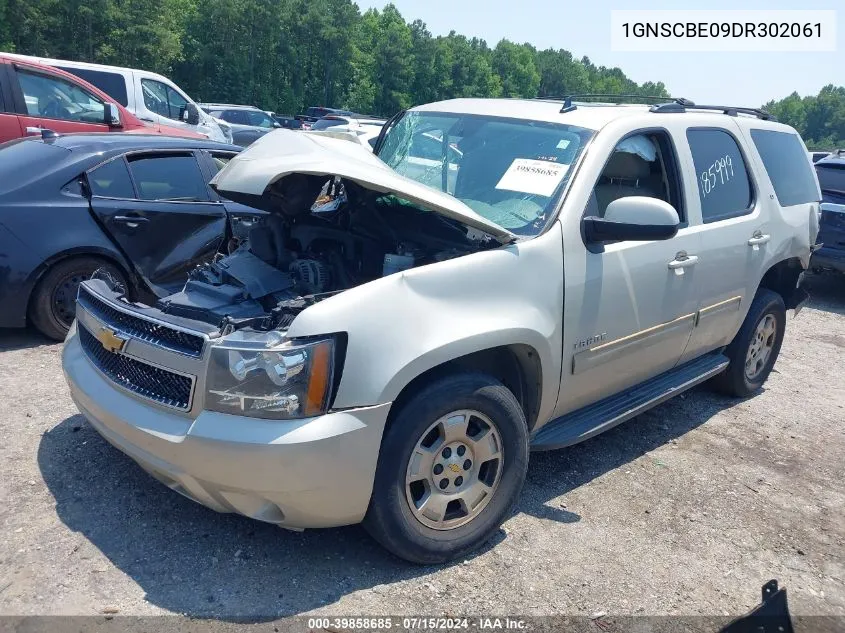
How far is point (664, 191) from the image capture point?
4.19 metres

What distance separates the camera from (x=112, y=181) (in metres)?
5.37

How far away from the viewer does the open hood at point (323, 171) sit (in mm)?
3062

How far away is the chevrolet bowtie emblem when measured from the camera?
120 inches

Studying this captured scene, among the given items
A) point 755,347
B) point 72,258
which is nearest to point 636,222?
point 755,347

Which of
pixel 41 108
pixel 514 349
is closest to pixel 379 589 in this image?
pixel 514 349

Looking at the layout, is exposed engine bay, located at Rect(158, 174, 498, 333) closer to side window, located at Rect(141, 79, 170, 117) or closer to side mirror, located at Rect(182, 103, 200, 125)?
side window, located at Rect(141, 79, 170, 117)

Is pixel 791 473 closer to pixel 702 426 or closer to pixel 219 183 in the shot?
pixel 702 426

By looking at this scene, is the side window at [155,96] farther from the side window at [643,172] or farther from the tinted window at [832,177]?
the tinted window at [832,177]

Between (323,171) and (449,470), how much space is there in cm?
138

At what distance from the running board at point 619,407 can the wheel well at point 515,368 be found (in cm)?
17

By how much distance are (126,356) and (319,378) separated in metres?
0.95

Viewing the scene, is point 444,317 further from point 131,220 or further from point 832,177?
point 832,177

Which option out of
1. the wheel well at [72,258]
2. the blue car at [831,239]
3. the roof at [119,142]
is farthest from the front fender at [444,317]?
the blue car at [831,239]

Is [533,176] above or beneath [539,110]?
beneath
